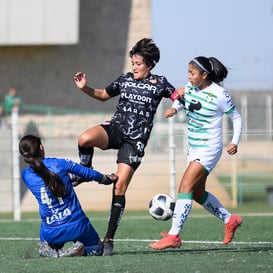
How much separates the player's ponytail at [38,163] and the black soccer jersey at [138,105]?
1096 millimetres

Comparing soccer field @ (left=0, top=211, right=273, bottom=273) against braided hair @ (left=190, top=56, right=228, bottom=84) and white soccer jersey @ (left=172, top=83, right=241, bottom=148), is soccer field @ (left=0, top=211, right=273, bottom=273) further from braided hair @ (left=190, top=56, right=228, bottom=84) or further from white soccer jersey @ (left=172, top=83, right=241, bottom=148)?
braided hair @ (left=190, top=56, right=228, bottom=84)

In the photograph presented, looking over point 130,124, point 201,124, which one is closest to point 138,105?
point 130,124

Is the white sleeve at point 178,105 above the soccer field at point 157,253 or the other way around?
above

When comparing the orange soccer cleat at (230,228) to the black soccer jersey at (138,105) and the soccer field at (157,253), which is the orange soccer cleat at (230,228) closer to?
the soccer field at (157,253)

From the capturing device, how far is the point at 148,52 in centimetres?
955

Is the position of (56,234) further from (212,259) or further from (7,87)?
(7,87)

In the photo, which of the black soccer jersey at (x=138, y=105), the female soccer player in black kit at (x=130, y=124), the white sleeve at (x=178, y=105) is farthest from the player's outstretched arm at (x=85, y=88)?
the white sleeve at (x=178, y=105)

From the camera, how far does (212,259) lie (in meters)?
8.45

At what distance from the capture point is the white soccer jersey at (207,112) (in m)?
9.26

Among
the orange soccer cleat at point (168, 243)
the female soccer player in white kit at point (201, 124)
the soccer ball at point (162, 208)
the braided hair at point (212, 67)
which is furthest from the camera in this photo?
the soccer ball at point (162, 208)

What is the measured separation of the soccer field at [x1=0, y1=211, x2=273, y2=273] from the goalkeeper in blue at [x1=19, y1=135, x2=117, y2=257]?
0.20 meters

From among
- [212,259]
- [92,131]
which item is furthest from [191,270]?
[92,131]

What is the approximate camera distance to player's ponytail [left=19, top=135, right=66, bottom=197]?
853 centimetres

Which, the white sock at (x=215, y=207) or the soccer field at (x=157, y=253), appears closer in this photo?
the soccer field at (x=157, y=253)
